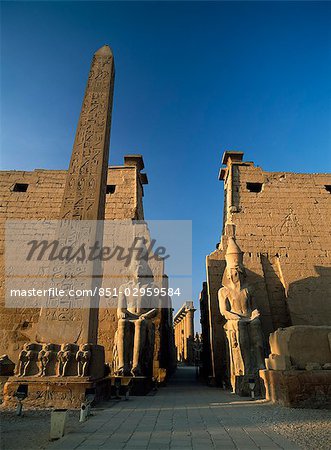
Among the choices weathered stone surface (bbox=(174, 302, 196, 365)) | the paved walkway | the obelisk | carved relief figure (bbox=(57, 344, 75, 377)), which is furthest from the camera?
weathered stone surface (bbox=(174, 302, 196, 365))

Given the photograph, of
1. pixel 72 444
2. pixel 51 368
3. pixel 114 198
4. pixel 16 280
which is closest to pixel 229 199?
pixel 114 198

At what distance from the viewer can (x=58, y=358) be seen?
153 inches

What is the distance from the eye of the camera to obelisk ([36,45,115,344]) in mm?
4184

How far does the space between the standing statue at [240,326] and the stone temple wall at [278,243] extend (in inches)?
67.5

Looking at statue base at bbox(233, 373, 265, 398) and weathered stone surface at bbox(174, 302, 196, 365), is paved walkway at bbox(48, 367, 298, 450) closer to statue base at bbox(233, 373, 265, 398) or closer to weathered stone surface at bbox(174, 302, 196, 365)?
statue base at bbox(233, 373, 265, 398)

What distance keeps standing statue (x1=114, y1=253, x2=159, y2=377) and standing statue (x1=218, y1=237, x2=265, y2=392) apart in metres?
1.51

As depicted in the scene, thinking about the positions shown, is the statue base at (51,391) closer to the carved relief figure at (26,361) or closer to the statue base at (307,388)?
the carved relief figure at (26,361)

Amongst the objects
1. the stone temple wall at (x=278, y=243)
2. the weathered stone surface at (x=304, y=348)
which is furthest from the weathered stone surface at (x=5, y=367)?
the stone temple wall at (x=278, y=243)

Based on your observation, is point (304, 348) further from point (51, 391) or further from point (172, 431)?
point (51, 391)

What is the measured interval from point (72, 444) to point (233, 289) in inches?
190

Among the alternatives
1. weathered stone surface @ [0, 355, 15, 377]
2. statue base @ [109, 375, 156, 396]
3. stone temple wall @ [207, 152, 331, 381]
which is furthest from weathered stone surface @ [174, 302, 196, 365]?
weathered stone surface @ [0, 355, 15, 377]

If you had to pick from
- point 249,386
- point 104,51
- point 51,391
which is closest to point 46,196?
point 104,51

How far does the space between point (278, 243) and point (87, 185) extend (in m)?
6.53

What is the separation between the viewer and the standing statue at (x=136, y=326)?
596cm
